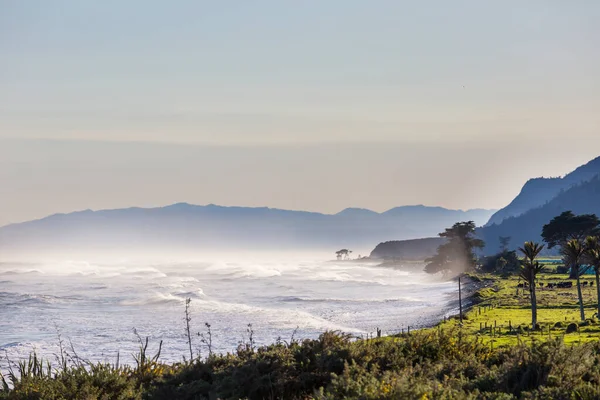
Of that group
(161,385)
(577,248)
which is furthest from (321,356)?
(577,248)

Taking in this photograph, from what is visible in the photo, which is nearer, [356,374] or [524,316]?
[356,374]

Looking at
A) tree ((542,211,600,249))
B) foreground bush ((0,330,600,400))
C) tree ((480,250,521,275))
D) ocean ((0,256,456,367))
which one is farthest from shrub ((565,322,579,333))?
tree ((480,250,521,275))

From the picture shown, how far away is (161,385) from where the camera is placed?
12617mm

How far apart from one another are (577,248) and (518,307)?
13279mm

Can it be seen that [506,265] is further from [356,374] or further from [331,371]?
[356,374]

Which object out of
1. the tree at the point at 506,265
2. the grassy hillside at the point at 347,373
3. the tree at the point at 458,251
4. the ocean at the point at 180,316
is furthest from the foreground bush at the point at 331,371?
the tree at the point at 458,251

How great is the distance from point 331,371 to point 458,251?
4600 inches

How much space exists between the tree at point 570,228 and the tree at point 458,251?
87.7 feet

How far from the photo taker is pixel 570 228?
90625 mm

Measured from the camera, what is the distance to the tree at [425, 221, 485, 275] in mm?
121562

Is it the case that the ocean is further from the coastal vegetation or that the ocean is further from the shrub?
the coastal vegetation

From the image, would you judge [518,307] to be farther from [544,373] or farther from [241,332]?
[544,373]

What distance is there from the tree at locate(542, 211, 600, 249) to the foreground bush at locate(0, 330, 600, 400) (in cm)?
8154

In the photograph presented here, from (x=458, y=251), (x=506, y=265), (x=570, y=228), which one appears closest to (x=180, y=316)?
(x=570, y=228)
